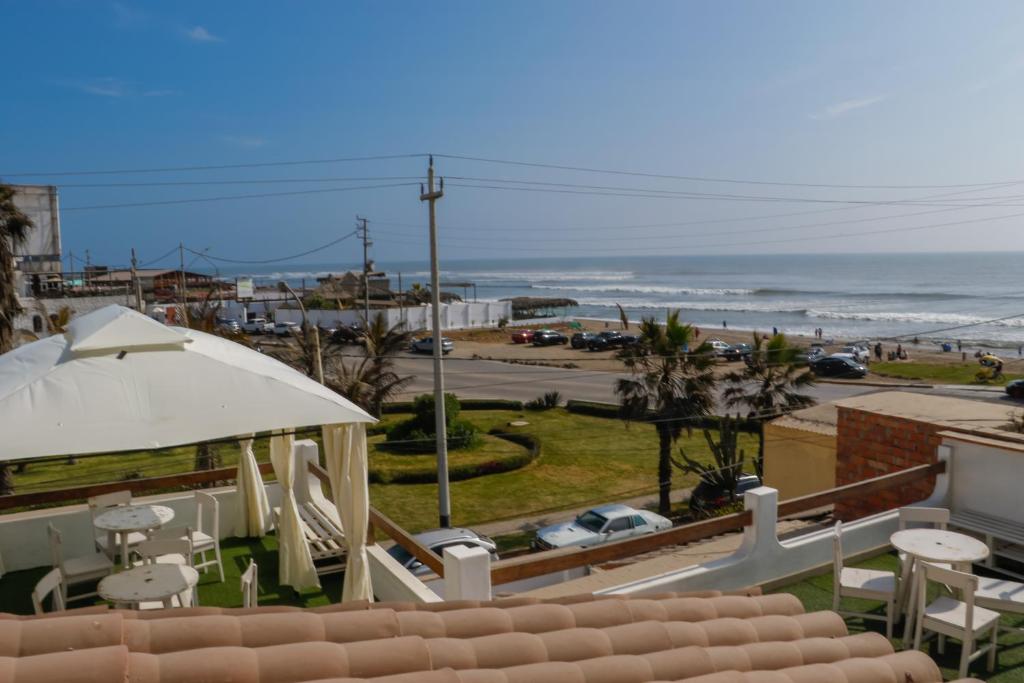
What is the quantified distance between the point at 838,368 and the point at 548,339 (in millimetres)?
20481

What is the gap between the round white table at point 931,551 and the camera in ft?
17.9

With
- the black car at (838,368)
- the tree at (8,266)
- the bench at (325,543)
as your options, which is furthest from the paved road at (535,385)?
the bench at (325,543)

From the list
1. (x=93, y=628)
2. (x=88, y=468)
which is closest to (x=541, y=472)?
(x=88, y=468)

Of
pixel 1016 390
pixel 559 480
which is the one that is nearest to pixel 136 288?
pixel 559 480

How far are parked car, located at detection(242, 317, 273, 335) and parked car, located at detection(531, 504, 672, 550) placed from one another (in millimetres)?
43249

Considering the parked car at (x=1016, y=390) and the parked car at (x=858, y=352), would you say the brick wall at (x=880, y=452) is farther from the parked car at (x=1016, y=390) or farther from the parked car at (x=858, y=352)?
the parked car at (x=858, y=352)

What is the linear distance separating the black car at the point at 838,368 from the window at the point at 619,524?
25937 mm

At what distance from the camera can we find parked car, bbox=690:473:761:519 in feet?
60.8

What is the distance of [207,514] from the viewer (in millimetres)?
8359

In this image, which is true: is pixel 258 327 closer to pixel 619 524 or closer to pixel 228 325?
pixel 228 325

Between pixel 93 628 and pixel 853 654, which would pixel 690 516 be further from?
pixel 93 628

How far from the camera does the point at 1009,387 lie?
101 ft

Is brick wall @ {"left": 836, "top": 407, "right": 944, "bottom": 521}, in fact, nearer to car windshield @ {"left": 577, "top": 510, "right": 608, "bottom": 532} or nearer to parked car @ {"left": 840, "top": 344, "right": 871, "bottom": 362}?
car windshield @ {"left": 577, "top": 510, "right": 608, "bottom": 532}

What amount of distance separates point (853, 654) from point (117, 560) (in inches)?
254
